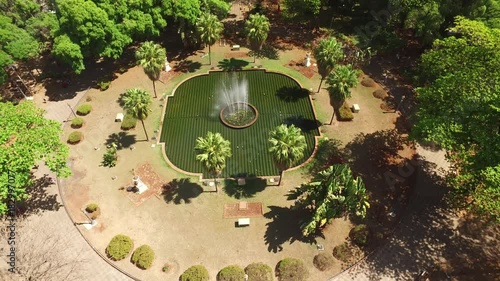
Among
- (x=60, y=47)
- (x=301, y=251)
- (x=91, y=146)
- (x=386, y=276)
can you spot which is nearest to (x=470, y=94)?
(x=386, y=276)

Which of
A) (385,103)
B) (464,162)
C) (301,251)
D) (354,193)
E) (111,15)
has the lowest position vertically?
(301,251)

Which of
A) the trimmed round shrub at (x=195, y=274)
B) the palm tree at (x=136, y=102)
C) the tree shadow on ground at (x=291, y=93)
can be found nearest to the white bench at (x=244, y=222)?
the trimmed round shrub at (x=195, y=274)

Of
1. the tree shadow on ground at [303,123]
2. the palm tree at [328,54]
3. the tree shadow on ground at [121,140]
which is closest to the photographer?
the palm tree at [328,54]

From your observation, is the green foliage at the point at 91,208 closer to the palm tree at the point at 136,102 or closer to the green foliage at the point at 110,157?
the green foliage at the point at 110,157

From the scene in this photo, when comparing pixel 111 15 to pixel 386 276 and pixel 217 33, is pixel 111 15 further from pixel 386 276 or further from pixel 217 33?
pixel 386 276

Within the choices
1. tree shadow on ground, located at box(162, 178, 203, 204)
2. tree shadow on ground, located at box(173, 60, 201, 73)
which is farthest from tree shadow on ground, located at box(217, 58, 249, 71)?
tree shadow on ground, located at box(162, 178, 203, 204)

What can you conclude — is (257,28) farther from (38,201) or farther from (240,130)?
(38,201)

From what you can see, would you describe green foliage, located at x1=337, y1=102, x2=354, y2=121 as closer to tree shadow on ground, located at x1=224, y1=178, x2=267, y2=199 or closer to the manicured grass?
the manicured grass
